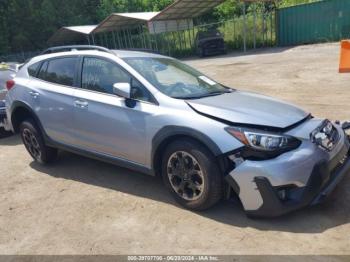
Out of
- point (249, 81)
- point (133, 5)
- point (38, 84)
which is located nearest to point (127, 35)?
point (133, 5)

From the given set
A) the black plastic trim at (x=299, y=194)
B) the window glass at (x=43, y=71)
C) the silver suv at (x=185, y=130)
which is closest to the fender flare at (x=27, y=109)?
the silver suv at (x=185, y=130)

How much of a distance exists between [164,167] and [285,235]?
137 centimetres

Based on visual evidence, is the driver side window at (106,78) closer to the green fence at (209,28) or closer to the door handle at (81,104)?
the door handle at (81,104)

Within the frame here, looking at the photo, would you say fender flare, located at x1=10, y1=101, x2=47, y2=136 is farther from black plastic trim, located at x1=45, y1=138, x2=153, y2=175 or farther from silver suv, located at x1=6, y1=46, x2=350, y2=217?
black plastic trim, located at x1=45, y1=138, x2=153, y2=175

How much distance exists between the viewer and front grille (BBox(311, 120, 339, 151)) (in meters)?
3.66

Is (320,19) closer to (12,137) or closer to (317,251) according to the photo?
(12,137)

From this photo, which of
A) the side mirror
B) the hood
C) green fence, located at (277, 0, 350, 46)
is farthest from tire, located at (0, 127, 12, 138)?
green fence, located at (277, 0, 350, 46)

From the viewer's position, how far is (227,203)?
160 inches

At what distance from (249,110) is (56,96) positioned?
2623 millimetres

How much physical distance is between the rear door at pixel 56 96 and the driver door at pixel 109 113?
0.58 ft

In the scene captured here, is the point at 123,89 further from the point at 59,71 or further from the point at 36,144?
the point at 36,144

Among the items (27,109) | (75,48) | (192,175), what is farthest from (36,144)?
(192,175)

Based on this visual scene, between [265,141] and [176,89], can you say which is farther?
[176,89]

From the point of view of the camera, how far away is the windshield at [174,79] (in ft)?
14.0
